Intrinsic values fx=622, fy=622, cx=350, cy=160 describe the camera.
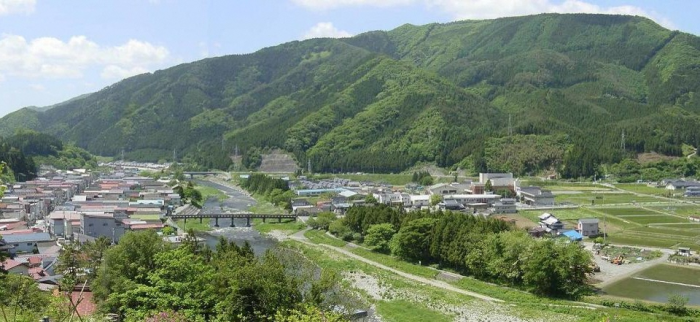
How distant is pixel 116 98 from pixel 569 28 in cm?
13658

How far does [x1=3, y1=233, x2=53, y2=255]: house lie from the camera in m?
34.4

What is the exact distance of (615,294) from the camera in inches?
1120

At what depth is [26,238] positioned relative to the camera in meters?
35.4

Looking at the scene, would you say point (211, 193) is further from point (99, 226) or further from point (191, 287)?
point (191, 287)

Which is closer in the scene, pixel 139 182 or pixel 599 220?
pixel 599 220

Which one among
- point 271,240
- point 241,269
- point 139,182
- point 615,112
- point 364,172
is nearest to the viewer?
point 241,269

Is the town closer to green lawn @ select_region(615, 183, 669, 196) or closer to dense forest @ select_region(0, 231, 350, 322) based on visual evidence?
green lawn @ select_region(615, 183, 669, 196)

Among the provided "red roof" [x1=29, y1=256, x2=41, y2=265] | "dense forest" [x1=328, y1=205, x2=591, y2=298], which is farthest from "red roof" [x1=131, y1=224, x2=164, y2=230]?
"dense forest" [x1=328, y1=205, x2=591, y2=298]

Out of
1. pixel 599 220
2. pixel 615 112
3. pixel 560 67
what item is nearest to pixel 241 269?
pixel 599 220

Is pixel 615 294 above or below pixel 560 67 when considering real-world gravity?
below

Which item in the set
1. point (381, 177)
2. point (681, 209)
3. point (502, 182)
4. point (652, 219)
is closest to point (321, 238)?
point (652, 219)

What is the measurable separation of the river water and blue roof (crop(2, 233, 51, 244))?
406 inches

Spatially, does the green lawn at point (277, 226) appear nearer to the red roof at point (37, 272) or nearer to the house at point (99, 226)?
the house at point (99, 226)

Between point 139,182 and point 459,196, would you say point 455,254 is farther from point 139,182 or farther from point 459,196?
point 139,182
